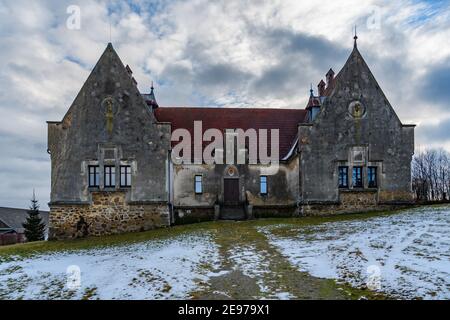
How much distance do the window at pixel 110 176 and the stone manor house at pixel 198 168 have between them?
64 millimetres

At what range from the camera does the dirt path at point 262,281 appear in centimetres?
834

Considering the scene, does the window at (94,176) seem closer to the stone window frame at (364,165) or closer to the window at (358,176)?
the stone window frame at (364,165)

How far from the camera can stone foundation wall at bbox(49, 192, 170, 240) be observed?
73.2 ft

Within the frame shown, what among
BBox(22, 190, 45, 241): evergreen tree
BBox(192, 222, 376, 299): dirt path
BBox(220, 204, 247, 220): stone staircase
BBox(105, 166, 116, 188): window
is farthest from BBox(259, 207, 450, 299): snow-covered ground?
BBox(22, 190, 45, 241): evergreen tree

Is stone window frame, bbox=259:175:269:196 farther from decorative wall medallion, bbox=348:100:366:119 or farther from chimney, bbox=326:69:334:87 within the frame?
chimney, bbox=326:69:334:87

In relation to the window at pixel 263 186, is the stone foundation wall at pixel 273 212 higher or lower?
lower

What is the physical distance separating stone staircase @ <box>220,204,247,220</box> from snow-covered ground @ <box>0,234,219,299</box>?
10.0 metres

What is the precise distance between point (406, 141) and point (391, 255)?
618 inches

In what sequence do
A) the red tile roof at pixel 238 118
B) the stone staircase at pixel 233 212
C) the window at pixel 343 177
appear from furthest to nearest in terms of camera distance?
the red tile roof at pixel 238 118, the stone staircase at pixel 233 212, the window at pixel 343 177

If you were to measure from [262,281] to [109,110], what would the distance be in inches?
684

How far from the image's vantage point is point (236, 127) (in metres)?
29.3

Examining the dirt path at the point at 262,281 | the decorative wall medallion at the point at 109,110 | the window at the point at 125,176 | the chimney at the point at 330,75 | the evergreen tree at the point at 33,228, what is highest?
the chimney at the point at 330,75

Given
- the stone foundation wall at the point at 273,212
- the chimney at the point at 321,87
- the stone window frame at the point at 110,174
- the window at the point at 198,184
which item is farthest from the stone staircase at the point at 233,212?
the chimney at the point at 321,87
